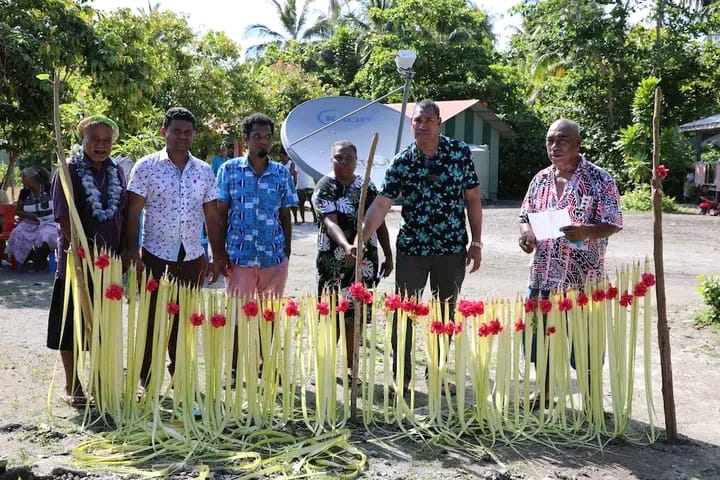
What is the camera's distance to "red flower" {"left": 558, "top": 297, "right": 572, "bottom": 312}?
3.52 metres

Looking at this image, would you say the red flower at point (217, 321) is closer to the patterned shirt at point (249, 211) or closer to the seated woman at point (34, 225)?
the patterned shirt at point (249, 211)

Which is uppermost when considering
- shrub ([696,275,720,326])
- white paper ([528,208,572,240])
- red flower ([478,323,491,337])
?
white paper ([528,208,572,240])

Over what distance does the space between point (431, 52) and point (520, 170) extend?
18.6 feet

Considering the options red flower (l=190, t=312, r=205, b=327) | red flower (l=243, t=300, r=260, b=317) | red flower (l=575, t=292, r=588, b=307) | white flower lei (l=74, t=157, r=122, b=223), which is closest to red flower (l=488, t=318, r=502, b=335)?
red flower (l=575, t=292, r=588, b=307)

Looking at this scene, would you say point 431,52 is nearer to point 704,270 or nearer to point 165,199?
point 704,270

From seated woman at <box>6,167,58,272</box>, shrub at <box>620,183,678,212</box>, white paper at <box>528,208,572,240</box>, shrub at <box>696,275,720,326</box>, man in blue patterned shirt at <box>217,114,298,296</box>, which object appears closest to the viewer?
white paper at <box>528,208,572,240</box>

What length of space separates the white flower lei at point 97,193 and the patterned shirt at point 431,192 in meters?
1.50

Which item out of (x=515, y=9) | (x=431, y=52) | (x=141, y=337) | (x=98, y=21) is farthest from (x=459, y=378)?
(x=431, y=52)

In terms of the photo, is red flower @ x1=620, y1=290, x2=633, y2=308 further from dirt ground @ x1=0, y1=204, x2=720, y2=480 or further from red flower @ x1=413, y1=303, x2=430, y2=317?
red flower @ x1=413, y1=303, x2=430, y2=317

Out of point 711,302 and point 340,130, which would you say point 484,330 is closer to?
point 711,302

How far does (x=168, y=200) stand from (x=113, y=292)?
0.70m

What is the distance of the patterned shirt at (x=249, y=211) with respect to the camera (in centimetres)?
428

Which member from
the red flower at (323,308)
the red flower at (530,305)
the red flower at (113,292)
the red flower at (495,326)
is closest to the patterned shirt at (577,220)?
the red flower at (530,305)

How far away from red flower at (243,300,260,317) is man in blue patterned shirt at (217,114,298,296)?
0.77 m
